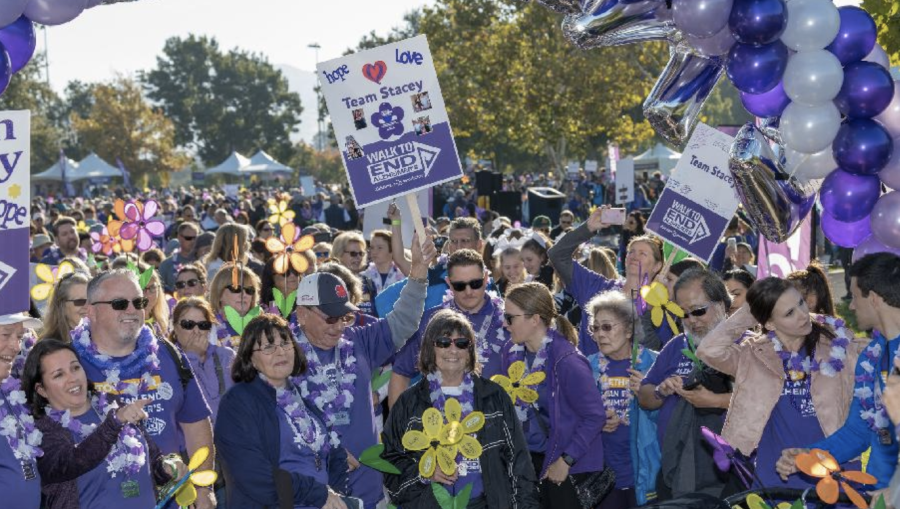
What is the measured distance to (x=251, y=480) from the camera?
4961mm

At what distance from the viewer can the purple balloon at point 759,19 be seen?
5566mm

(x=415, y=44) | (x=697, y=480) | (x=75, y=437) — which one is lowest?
(x=697, y=480)

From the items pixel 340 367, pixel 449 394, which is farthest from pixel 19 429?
pixel 449 394

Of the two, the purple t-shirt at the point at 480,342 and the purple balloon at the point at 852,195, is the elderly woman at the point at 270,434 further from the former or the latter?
the purple balloon at the point at 852,195

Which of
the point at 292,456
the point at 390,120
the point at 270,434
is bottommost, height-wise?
the point at 292,456

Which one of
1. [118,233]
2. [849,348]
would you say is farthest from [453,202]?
[849,348]

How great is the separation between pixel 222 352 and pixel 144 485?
6.20 feet

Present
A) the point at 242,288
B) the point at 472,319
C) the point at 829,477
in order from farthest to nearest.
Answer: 1. the point at 242,288
2. the point at 472,319
3. the point at 829,477

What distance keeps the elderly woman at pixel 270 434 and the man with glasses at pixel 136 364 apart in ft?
1.58

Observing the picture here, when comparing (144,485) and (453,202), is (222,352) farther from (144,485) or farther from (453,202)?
(453,202)

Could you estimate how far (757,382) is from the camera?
5555 mm

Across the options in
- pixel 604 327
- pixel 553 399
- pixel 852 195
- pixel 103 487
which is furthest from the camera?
pixel 604 327

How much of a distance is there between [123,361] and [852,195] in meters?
3.55

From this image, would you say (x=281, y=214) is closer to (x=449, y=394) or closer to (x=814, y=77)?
(x=449, y=394)
